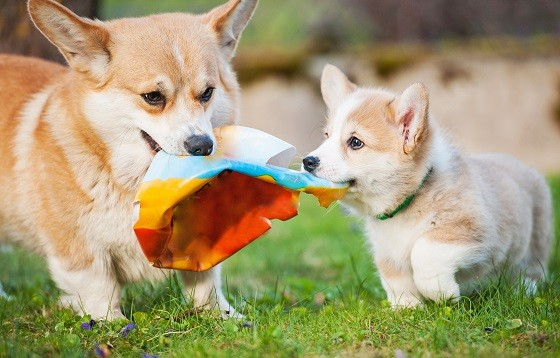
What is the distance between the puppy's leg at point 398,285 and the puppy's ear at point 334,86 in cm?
89

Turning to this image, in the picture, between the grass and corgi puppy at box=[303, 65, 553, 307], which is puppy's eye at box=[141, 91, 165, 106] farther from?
the grass

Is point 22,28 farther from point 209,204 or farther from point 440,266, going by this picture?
point 440,266

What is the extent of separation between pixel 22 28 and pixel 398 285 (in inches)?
121

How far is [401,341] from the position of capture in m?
3.04

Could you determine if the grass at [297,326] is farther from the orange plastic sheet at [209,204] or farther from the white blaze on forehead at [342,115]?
the white blaze on forehead at [342,115]

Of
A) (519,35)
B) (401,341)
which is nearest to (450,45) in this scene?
(519,35)

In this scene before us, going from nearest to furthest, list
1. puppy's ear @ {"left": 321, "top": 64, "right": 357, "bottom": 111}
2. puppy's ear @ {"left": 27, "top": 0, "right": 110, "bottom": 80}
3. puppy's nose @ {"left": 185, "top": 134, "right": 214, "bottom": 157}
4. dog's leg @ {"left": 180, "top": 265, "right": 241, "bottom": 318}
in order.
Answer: puppy's nose @ {"left": 185, "top": 134, "right": 214, "bottom": 157}
puppy's ear @ {"left": 27, "top": 0, "right": 110, "bottom": 80}
dog's leg @ {"left": 180, "top": 265, "right": 241, "bottom": 318}
puppy's ear @ {"left": 321, "top": 64, "right": 357, "bottom": 111}

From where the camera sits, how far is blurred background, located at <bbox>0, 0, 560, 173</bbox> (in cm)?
944

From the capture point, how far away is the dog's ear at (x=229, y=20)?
3.83 meters

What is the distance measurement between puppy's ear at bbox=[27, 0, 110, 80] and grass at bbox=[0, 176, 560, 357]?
113 cm

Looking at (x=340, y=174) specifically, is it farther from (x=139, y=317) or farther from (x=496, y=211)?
(x=139, y=317)

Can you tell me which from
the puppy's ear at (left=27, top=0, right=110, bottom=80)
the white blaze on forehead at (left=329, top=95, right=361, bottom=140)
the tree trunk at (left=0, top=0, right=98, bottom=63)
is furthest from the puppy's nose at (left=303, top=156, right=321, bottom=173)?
the tree trunk at (left=0, top=0, right=98, bottom=63)

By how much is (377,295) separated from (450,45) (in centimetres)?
651

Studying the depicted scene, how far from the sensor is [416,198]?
3645mm
